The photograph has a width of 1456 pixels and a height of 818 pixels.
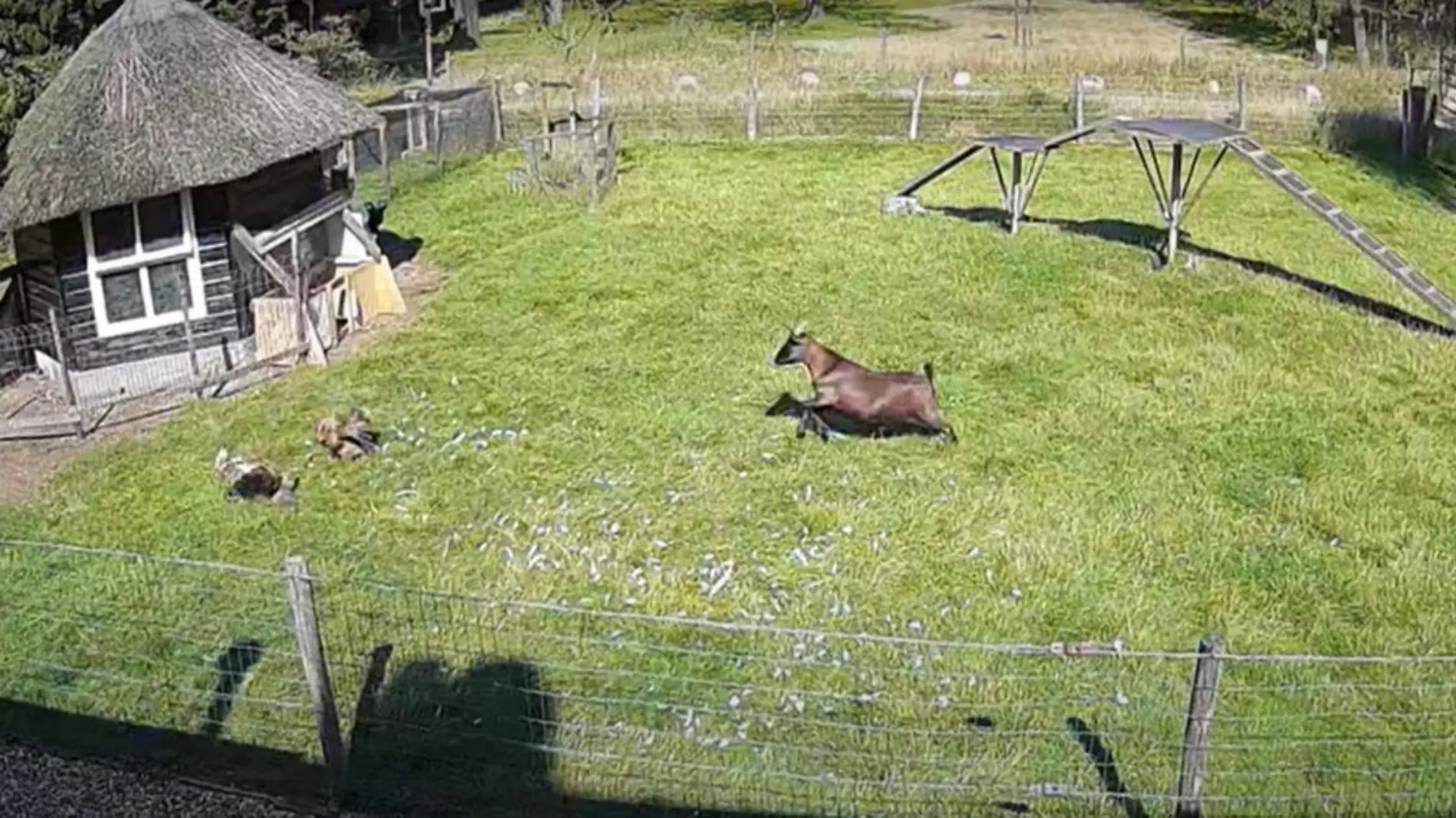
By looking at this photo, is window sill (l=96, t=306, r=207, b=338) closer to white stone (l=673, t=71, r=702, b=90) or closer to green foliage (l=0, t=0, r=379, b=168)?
green foliage (l=0, t=0, r=379, b=168)

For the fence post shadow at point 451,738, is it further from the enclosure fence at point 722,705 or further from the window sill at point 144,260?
the window sill at point 144,260

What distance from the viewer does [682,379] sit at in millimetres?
11727

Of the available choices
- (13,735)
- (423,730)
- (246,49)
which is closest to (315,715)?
(423,730)

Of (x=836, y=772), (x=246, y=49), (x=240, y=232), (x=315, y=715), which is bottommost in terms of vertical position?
(x=836, y=772)

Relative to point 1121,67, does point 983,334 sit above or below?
below

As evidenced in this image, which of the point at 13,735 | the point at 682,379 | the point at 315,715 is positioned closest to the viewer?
the point at 315,715

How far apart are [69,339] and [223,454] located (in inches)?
117

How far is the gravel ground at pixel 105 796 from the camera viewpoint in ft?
19.3

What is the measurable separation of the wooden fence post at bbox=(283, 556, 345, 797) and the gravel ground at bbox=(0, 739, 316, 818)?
0.87ft

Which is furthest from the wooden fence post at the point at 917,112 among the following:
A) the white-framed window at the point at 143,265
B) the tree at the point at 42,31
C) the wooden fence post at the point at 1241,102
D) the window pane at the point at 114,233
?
the window pane at the point at 114,233

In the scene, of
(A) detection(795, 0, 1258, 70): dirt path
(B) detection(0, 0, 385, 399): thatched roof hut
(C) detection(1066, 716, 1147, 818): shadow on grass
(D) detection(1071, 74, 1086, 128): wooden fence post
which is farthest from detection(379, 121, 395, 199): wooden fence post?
(C) detection(1066, 716, 1147, 818): shadow on grass

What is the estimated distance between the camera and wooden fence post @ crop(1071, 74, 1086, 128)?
2254cm

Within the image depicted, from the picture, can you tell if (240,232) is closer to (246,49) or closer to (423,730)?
(246,49)

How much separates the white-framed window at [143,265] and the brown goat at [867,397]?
588cm
